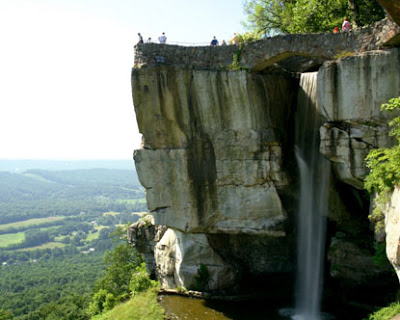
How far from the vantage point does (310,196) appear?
67.6ft

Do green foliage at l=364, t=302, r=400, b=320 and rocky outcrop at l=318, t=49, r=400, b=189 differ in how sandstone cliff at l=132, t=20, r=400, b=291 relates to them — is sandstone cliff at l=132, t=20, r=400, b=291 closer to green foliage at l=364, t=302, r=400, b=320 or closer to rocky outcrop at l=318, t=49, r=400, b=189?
→ rocky outcrop at l=318, t=49, r=400, b=189

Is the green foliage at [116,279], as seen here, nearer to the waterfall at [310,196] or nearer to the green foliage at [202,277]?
the green foliage at [202,277]

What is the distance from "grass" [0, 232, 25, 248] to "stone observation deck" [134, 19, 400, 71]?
6730 inches

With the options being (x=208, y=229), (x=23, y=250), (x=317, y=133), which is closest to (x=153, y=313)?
(x=208, y=229)

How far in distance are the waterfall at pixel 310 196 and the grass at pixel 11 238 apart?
6743 inches

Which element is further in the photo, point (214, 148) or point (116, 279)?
point (116, 279)

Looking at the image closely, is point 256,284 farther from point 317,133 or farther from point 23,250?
point 23,250

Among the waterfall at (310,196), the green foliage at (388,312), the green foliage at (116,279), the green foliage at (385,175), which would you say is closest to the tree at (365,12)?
the waterfall at (310,196)

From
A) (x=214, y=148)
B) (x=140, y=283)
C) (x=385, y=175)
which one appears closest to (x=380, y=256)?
(x=385, y=175)

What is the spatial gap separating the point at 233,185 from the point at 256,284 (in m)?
6.91

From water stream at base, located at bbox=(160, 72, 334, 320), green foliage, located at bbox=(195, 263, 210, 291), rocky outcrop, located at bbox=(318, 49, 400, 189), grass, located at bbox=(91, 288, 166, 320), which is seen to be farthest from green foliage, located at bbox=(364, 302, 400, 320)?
grass, located at bbox=(91, 288, 166, 320)

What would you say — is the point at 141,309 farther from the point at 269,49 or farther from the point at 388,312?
the point at 269,49

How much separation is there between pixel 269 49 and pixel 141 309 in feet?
47.9

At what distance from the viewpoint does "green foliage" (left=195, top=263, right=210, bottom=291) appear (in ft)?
72.3
